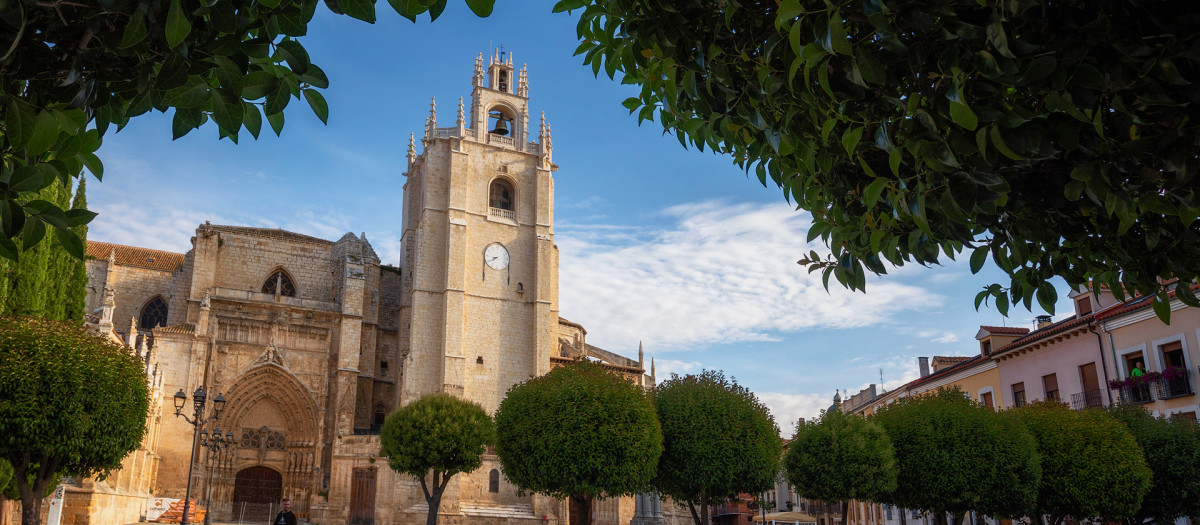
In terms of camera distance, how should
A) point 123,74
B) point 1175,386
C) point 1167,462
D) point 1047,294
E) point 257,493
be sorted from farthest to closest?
point 257,493 → point 1175,386 → point 1167,462 → point 1047,294 → point 123,74

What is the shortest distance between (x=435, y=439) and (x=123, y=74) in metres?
23.9

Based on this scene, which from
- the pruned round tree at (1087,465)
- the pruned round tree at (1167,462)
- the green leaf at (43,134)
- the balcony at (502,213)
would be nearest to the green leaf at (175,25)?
the green leaf at (43,134)

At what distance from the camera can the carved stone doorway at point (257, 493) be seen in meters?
33.5

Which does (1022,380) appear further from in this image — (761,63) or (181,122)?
(181,122)

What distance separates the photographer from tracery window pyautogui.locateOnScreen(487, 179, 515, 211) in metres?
40.7

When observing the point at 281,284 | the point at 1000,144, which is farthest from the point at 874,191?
the point at 281,284

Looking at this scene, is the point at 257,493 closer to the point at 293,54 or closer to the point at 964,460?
the point at 964,460

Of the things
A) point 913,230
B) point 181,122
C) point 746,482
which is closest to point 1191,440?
point 746,482

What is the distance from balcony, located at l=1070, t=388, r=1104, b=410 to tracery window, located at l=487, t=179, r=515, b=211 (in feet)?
82.7

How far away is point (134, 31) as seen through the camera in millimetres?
2656

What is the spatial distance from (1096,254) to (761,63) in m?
2.58

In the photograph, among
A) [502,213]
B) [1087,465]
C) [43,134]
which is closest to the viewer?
[43,134]

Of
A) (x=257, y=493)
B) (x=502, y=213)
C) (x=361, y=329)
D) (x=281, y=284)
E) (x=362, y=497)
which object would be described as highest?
(x=502, y=213)

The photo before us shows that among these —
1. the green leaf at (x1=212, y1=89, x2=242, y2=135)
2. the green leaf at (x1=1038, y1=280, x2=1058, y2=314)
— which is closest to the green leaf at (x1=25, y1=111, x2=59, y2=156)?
the green leaf at (x1=212, y1=89, x2=242, y2=135)
